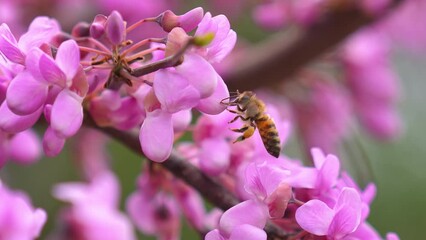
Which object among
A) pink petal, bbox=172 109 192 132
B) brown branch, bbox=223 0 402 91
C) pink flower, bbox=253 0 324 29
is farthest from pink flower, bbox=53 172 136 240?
pink petal, bbox=172 109 192 132

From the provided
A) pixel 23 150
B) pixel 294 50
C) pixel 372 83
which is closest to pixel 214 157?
pixel 23 150

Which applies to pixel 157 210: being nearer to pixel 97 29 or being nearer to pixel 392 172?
pixel 97 29

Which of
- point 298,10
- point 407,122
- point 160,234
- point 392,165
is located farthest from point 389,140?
point 407,122

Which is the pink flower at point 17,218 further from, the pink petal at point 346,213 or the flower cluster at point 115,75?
the pink petal at point 346,213

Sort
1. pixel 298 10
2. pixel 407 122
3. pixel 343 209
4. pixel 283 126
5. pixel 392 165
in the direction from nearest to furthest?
pixel 343 209 < pixel 283 126 < pixel 298 10 < pixel 392 165 < pixel 407 122

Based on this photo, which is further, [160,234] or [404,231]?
[404,231]

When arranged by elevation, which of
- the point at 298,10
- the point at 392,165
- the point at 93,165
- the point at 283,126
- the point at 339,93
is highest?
the point at 283,126

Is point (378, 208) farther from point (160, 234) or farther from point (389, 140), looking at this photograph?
point (160, 234)

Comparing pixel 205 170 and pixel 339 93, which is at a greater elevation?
pixel 205 170
